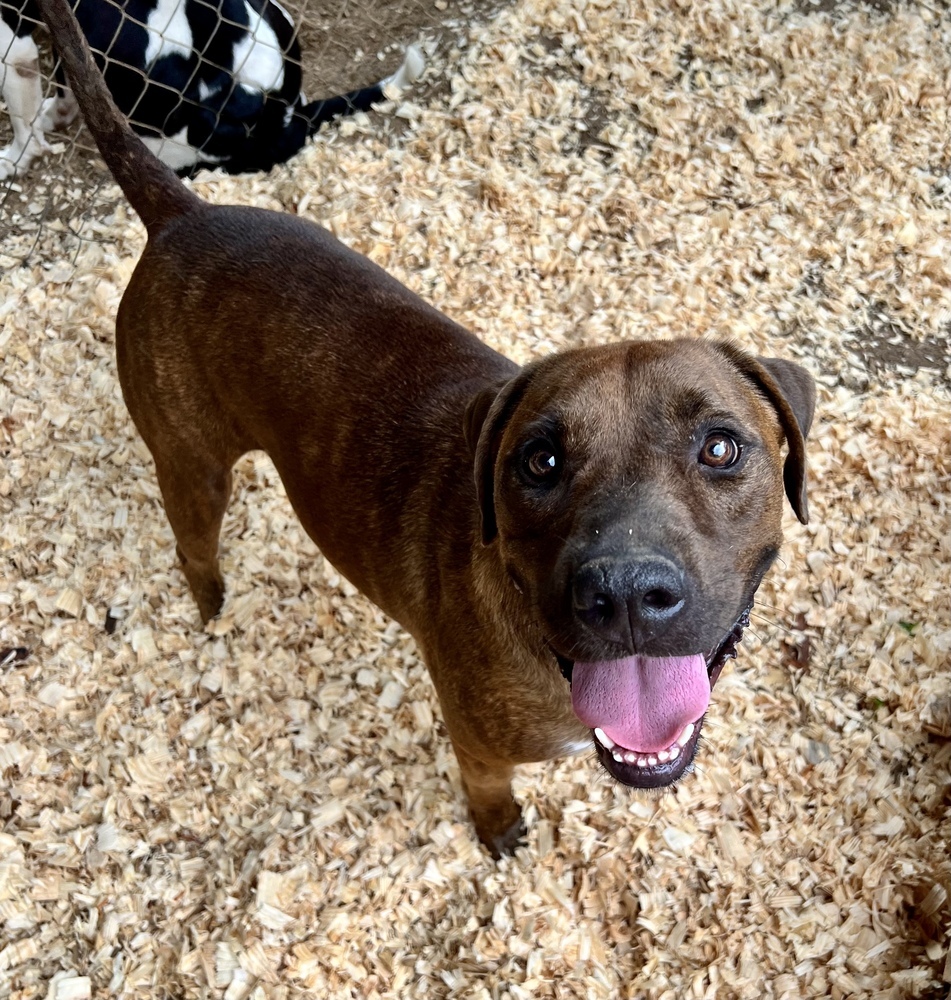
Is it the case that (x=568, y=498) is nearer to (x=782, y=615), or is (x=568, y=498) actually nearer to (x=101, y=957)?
(x=782, y=615)

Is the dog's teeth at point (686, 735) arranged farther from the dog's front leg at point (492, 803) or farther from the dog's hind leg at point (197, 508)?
the dog's hind leg at point (197, 508)

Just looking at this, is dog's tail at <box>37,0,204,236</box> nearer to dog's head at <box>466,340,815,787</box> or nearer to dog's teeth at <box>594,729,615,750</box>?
dog's head at <box>466,340,815,787</box>

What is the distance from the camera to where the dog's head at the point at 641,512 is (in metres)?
1.99

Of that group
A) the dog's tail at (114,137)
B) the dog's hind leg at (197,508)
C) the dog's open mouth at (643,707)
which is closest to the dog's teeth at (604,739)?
the dog's open mouth at (643,707)

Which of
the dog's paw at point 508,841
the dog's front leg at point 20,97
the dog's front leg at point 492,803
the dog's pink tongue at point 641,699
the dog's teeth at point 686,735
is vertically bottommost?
the dog's paw at point 508,841

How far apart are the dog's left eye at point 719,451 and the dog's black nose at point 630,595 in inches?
14.3

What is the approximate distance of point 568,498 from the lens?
218 cm

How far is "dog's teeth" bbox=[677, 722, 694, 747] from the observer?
2.30 metres

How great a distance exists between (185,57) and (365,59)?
117 cm

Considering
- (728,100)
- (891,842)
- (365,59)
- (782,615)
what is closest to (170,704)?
(782,615)

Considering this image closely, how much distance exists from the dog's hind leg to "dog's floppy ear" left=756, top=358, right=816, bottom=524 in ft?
6.24

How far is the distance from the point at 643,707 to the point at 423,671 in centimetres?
160

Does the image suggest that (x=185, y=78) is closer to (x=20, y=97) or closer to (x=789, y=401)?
(x=20, y=97)

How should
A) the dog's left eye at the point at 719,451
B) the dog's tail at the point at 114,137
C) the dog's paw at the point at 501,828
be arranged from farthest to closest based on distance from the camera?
the dog's paw at the point at 501,828
the dog's tail at the point at 114,137
the dog's left eye at the point at 719,451
